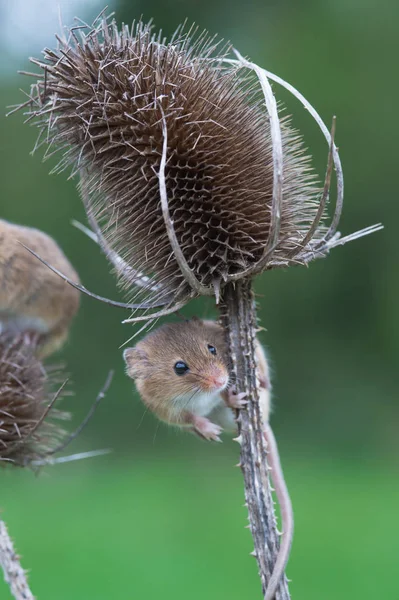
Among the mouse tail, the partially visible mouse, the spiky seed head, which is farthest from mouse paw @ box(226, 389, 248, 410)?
the partially visible mouse

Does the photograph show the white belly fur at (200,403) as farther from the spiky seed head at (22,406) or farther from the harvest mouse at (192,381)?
the spiky seed head at (22,406)

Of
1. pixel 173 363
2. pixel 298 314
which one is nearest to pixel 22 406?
pixel 173 363

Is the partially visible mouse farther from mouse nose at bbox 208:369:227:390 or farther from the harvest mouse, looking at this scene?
mouse nose at bbox 208:369:227:390

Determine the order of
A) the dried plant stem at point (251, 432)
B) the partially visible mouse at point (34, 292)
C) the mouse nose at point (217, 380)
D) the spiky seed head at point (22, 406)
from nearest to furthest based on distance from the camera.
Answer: the dried plant stem at point (251, 432) < the mouse nose at point (217, 380) < the spiky seed head at point (22, 406) < the partially visible mouse at point (34, 292)

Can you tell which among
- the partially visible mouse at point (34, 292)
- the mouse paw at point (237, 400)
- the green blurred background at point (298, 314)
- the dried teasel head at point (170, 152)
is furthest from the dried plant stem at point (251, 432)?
the green blurred background at point (298, 314)

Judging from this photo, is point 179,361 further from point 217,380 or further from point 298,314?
point 298,314
